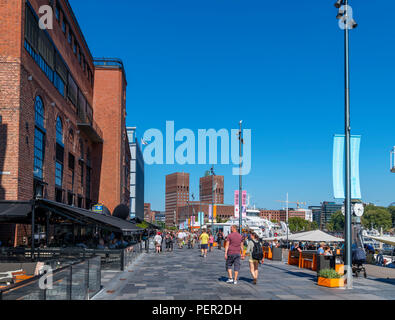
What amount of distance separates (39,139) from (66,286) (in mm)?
21279

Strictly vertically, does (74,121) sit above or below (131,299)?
above

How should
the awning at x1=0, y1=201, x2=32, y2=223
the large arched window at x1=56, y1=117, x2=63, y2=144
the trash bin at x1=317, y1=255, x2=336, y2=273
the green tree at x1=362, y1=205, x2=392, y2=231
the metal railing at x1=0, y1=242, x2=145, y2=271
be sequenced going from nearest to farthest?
1. the trash bin at x1=317, y1=255, x2=336, y2=273
2. the metal railing at x1=0, y1=242, x2=145, y2=271
3. the awning at x1=0, y1=201, x2=32, y2=223
4. the large arched window at x1=56, y1=117, x2=63, y2=144
5. the green tree at x1=362, y1=205, x2=392, y2=231

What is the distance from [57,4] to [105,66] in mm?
19108

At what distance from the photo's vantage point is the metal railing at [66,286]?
4573 mm

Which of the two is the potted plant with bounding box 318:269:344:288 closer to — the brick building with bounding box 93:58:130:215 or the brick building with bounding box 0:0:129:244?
the brick building with bounding box 0:0:129:244

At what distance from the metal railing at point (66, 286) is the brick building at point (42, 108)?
10.0 meters

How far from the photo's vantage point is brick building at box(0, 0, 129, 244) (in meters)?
22.4

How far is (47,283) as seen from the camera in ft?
18.8

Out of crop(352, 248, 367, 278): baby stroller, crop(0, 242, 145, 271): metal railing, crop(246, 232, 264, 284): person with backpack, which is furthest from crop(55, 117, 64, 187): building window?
crop(352, 248, 367, 278): baby stroller

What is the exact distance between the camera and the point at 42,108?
27.7 m

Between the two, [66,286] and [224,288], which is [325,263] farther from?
[66,286]

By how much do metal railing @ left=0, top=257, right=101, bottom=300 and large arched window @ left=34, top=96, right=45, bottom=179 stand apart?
17.0 metres
